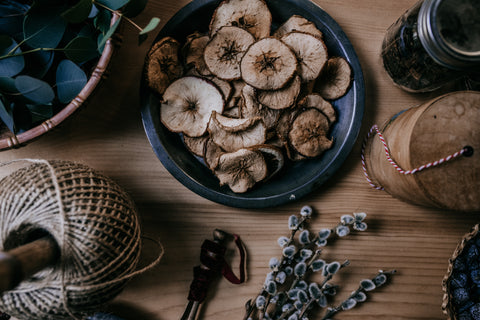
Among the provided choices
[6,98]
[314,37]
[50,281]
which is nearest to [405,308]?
[314,37]

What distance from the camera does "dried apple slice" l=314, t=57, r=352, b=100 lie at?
818 mm

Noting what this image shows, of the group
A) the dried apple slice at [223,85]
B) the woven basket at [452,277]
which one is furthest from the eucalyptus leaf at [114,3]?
the woven basket at [452,277]

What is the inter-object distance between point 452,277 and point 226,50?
724 millimetres

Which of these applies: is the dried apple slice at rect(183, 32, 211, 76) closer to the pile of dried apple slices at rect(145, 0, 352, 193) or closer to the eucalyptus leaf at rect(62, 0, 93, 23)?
the pile of dried apple slices at rect(145, 0, 352, 193)

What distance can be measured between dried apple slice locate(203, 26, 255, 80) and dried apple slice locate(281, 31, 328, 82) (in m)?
0.10

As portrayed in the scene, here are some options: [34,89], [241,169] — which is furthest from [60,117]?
[241,169]

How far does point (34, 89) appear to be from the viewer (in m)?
0.64

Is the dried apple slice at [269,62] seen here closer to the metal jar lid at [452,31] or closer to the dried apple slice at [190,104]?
the dried apple slice at [190,104]

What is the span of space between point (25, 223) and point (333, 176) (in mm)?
667

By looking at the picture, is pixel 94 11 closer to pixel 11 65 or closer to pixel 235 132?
pixel 11 65

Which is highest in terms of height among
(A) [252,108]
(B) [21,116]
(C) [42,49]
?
(C) [42,49]

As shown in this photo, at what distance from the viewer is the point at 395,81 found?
34.1 inches

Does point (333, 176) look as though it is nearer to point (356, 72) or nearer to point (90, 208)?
point (356, 72)

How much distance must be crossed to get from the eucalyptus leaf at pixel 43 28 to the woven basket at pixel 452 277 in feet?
3.13
